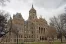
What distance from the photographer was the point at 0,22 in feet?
147

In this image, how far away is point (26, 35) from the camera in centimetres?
Result: 8956

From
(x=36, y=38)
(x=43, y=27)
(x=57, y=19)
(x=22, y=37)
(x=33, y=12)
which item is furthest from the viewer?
(x=33, y=12)

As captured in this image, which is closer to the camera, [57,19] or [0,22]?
[0,22]

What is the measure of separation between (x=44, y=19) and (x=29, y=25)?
15513 mm

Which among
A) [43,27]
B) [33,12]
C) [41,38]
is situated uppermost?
[33,12]

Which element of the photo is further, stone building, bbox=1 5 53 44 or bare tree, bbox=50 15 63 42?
stone building, bbox=1 5 53 44

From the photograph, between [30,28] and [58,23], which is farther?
[30,28]

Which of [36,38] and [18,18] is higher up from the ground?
[18,18]

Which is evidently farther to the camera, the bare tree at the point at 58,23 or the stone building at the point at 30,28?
the stone building at the point at 30,28

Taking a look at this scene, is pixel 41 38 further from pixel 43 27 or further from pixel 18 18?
pixel 18 18

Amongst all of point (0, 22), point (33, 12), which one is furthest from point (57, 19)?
point (33, 12)

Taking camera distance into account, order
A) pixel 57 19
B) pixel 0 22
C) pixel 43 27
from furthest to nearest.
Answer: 1. pixel 43 27
2. pixel 57 19
3. pixel 0 22

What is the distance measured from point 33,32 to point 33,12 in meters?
20.0

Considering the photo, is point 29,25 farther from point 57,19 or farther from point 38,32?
point 57,19
